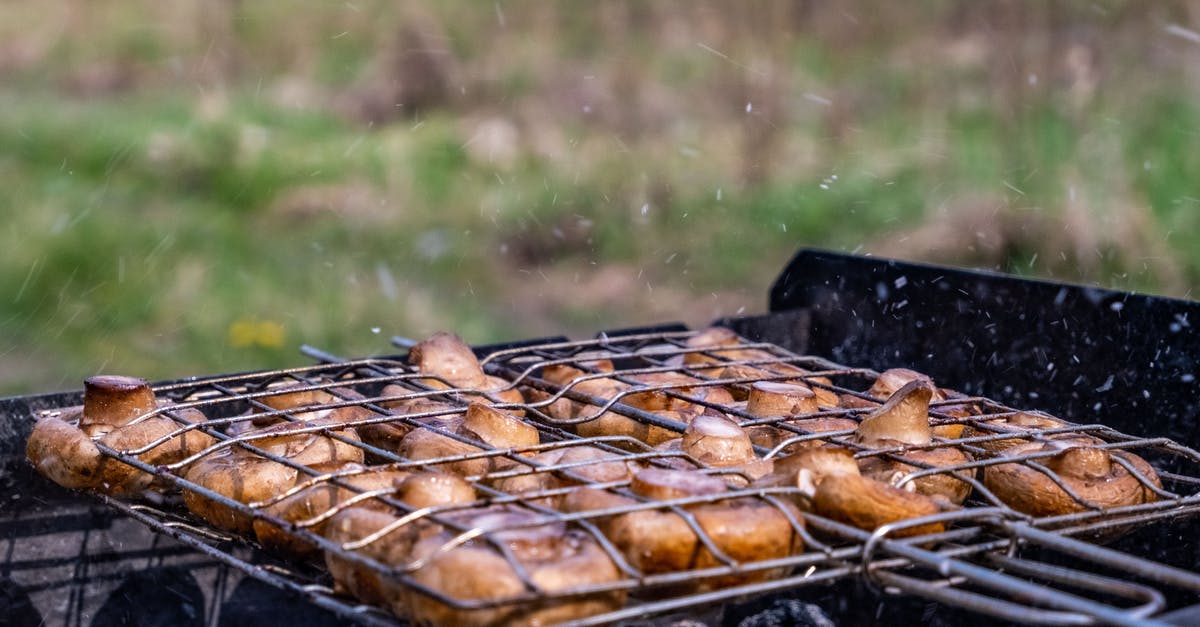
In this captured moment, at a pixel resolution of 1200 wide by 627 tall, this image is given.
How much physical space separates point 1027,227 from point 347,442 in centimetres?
830

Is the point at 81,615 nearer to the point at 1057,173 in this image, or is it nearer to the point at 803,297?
the point at 803,297

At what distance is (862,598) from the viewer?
3416mm

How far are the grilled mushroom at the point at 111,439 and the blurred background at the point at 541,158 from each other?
5.59 m

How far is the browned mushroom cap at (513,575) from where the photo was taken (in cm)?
192

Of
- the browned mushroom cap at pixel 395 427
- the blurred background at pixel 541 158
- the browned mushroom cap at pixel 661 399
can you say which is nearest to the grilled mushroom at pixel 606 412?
the browned mushroom cap at pixel 661 399

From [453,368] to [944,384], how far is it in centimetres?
160

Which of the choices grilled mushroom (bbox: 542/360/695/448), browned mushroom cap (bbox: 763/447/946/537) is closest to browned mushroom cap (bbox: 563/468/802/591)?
browned mushroom cap (bbox: 763/447/946/537)

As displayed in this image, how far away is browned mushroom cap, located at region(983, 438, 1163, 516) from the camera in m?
2.56

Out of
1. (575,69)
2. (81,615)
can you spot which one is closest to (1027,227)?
(575,69)

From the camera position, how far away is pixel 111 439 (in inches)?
109

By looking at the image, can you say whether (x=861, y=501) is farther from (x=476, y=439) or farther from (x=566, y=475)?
(x=476, y=439)

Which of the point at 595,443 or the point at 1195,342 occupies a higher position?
the point at 1195,342

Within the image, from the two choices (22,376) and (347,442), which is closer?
(347,442)

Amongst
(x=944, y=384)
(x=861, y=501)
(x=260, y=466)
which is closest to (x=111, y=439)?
(x=260, y=466)
